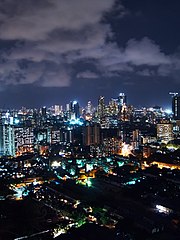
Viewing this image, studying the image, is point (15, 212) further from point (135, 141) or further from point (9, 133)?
point (135, 141)

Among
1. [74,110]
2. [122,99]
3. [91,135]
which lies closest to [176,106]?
[122,99]

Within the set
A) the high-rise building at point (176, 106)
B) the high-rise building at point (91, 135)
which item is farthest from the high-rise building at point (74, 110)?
the high-rise building at point (91, 135)

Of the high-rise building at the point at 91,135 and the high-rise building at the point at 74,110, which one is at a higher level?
the high-rise building at the point at 74,110

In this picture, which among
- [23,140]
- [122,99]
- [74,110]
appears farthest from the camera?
[122,99]

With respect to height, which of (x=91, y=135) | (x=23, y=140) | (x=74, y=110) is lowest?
(x=23, y=140)

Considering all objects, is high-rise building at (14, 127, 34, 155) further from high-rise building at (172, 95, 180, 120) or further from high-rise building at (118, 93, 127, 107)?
high-rise building at (118, 93, 127, 107)

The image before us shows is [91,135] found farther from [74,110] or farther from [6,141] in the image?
[74,110]

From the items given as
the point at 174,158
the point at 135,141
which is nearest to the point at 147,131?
the point at 135,141

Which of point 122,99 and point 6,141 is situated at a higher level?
point 122,99

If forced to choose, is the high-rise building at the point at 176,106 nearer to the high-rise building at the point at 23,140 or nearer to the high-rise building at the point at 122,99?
the high-rise building at the point at 122,99

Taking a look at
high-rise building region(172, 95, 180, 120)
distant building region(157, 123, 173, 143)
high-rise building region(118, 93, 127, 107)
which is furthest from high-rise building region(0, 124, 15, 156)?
high-rise building region(118, 93, 127, 107)

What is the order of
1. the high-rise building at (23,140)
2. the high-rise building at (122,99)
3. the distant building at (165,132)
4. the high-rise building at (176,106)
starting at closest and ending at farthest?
the high-rise building at (23,140)
the distant building at (165,132)
the high-rise building at (176,106)
the high-rise building at (122,99)
